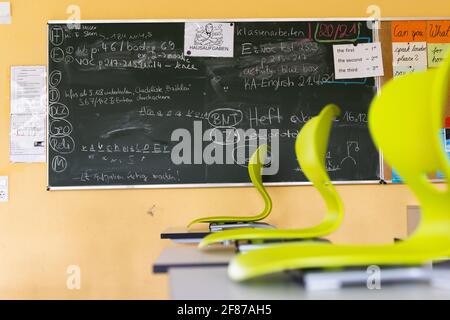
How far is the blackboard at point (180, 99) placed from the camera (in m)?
3.74

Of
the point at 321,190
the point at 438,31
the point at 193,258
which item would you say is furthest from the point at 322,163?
the point at 438,31

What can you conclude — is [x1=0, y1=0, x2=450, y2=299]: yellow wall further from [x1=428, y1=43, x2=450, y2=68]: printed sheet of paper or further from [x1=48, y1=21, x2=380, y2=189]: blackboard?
[x1=428, y1=43, x2=450, y2=68]: printed sheet of paper

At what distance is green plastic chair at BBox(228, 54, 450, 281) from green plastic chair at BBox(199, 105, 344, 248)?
385mm

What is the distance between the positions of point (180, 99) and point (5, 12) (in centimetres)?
136

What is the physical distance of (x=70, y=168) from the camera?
12.2 ft

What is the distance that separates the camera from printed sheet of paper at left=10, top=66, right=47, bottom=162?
3.74 m

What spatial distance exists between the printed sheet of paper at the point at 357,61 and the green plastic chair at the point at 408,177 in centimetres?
265

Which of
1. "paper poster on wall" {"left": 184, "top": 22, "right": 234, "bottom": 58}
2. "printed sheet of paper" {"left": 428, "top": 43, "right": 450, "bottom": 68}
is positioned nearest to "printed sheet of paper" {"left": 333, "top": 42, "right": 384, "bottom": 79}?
"printed sheet of paper" {"left": 428, "top": 43, "right": 450, "bottom": 68}

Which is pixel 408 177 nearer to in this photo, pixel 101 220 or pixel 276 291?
pixel 276 291

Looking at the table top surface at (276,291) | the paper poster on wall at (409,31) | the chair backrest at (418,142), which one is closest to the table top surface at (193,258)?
the table top surface at (276,291)
